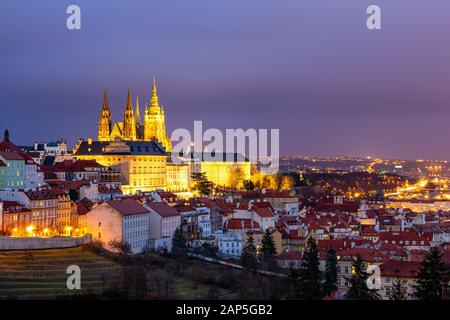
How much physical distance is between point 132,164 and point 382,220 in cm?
2181

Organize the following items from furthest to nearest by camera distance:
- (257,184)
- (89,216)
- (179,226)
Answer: (257,184)
(179,226)
(89,216)

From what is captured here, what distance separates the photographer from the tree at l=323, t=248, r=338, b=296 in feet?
117

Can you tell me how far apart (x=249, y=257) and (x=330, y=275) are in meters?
6.13

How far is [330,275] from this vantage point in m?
36.9

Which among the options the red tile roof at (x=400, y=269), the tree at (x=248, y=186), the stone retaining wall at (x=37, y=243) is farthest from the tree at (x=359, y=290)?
the tree at (x=248, y=186)

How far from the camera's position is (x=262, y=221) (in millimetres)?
54688

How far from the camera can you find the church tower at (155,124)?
9988cm

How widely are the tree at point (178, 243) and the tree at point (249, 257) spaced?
9.96 feet

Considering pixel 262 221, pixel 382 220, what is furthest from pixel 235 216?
pixel 382 220

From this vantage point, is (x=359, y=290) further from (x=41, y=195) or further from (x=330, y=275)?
(x=41, y=195)

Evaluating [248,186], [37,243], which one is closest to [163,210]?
[37,243]

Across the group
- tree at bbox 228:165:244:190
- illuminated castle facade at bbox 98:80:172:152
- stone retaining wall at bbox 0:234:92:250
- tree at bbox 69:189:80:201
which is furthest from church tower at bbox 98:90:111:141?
stone retaining wall at bbox 0:234:92:250
